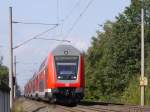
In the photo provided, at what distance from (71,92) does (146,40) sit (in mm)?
31711

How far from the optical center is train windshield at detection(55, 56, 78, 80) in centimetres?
3719

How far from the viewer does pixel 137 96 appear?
161ft

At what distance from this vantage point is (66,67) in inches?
1467

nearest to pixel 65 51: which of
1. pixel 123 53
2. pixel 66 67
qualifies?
pixel 66 67

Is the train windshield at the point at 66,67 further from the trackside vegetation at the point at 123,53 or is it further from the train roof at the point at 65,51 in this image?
the trackside vegetation at the point at 123,53

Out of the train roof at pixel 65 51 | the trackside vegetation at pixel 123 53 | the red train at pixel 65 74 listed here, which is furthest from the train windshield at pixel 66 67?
the trackside vegetation at pixel 123 53

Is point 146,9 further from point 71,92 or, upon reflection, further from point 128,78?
point 71,92

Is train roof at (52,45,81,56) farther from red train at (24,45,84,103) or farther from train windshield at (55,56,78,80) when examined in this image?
train windshield at (55,56,78,80)

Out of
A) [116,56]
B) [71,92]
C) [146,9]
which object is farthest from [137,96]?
[146,9]

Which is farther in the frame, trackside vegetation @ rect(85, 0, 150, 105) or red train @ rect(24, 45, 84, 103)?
trackside vegetation @ rect(85, 0, 150, 105)

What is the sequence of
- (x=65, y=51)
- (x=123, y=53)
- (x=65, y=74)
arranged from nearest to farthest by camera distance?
(x=65, y=74) → (x=65, y=51) → (x=123, y=53)

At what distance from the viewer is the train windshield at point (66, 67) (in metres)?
37.2

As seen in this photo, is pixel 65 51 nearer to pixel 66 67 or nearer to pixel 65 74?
pixel 66 67

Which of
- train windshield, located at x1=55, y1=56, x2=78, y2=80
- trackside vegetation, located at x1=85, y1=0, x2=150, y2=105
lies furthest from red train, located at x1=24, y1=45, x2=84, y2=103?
trackside vegetation, located at x1=85, y1=0, x2=150, y2=105
